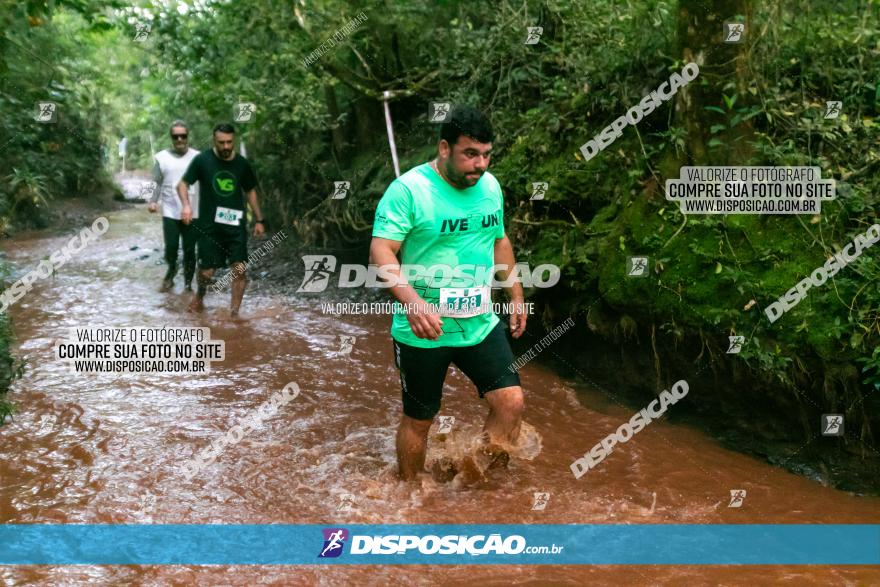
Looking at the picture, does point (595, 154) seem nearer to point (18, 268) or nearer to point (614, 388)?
point (614, 388)

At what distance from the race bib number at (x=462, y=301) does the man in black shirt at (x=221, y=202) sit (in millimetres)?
4538

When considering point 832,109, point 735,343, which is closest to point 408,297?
point 735,343

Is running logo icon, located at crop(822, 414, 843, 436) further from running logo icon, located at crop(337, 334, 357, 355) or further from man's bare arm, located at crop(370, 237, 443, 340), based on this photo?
running logo icon, located at crop(337, 334, 357, 355)

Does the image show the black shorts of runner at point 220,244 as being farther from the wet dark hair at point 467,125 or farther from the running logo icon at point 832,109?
the running logo icon at point 832,109

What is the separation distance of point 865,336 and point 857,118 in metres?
2.01

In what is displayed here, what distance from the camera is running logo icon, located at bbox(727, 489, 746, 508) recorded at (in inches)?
183

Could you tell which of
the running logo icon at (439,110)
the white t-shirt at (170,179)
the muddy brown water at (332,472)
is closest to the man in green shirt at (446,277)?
the muddy brown water at (332,472)

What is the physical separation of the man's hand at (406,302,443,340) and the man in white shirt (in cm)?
578

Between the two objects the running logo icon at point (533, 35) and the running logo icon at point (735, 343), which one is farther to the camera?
the running logo icon at point (533, 35)

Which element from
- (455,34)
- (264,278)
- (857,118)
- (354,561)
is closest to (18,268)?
(264,278)

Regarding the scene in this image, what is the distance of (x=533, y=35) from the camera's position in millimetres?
8430

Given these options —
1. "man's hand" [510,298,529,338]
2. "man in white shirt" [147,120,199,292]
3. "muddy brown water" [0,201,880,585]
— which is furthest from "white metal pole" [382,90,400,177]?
"man's hand" [510,298,529,338]

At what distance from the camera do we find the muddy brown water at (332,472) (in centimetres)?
395

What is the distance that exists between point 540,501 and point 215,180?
17.0ft
